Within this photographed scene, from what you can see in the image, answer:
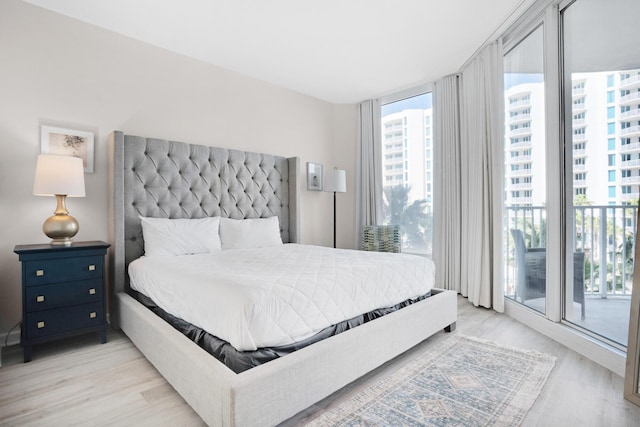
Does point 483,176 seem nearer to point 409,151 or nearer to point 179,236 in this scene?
point 409,151

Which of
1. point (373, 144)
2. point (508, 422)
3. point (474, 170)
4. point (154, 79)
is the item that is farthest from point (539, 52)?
point (154, 79)

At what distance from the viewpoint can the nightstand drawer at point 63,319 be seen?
2.14 metres

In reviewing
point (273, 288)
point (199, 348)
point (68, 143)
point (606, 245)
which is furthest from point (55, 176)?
point (606, 245)

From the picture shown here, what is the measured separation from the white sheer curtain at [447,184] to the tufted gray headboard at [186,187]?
5.70ft

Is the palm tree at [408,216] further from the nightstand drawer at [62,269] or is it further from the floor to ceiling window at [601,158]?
the nightstand drawer at [62,269]

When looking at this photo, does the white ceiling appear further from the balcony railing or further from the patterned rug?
the patterned rug

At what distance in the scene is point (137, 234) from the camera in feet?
9.37

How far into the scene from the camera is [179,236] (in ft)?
9.23

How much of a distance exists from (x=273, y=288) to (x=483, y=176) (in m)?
2.67

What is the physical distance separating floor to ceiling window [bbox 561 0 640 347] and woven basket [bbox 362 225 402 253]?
1906 millimetres

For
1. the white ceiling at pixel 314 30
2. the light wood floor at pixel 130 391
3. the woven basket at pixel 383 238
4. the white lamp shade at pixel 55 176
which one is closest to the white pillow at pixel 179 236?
the white lamp shade at pixel 55 176

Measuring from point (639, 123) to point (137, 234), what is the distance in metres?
3.71

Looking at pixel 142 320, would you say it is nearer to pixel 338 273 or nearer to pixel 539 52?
pixel 338 273

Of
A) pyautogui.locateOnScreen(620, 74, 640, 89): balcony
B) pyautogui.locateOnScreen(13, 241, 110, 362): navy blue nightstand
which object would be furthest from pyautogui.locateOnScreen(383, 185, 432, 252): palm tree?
pyautogui.locateOnScreen(13, 241, 110, 362): navy blue nightstand
